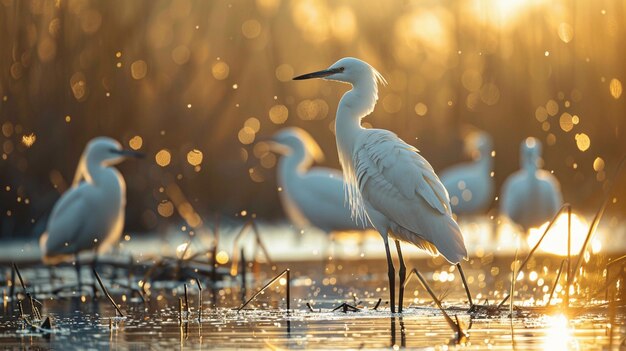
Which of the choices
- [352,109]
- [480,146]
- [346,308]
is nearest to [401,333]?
[346,308]

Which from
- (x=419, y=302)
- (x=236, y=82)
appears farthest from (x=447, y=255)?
(x=236, y=82)

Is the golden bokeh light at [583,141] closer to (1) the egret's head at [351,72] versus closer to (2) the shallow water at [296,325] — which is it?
(2) the shallow water at [296,325]

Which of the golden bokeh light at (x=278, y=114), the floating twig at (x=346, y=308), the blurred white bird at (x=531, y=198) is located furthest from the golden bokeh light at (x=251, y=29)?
the floating twig at (x=346, y=308)

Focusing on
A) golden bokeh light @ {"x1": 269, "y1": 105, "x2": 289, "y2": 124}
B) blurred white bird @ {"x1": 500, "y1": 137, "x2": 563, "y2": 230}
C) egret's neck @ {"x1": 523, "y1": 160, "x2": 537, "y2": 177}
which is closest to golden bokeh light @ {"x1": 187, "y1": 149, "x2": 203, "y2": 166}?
golden bokeh light @ {"x1": 269, "y1": 105, "x2": 289, "y2": 124}

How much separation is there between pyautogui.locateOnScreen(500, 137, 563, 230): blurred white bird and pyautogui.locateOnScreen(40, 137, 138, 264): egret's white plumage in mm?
5026

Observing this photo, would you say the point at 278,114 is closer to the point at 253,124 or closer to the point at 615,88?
the point at 253,124

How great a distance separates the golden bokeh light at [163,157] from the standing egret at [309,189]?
4.61 ft

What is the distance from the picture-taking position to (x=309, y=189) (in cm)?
1391

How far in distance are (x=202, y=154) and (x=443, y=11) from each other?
14.7ft

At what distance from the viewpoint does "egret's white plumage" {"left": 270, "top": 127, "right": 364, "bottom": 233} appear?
13648 millimetres

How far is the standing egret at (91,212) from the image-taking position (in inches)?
463

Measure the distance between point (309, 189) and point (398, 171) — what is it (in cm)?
605

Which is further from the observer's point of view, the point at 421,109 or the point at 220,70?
the point at 421,109

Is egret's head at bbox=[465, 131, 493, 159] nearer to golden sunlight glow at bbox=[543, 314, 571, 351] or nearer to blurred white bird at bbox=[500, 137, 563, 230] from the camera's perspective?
blurred white bird at bbox=[500, 137, 563, 230]
